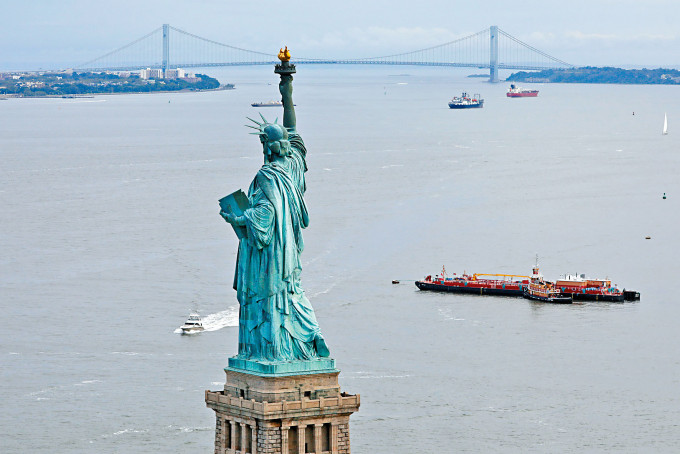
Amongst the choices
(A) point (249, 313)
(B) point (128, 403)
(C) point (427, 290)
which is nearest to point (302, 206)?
→ (A) point (249, 313)

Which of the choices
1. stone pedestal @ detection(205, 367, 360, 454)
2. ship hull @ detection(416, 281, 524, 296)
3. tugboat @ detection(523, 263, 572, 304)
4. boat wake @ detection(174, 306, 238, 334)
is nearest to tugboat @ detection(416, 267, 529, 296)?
ship hull @ detection(416, 281, 524, 296)

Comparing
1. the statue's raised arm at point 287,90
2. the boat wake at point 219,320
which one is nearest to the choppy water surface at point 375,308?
the boat wake at point 219,320

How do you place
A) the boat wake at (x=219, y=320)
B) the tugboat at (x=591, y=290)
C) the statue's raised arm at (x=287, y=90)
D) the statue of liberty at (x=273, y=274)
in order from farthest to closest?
the tugboat at (x=591, y=290) < the boat wake at (x=219, y=320) < the statue's raised arm at (x=287, y=90) < the statue of liberty at (x=273, y=274)

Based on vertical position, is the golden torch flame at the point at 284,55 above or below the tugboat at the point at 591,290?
above

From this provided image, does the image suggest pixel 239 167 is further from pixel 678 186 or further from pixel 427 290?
pixel 427 290

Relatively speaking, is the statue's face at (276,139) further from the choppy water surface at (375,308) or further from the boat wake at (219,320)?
the boat wake at (219,320)

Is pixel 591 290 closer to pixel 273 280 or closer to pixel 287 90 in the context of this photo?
pixel 287 90

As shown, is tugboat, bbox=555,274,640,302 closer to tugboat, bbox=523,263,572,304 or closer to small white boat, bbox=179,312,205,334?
tugboat, bbox=523,263,572,304
